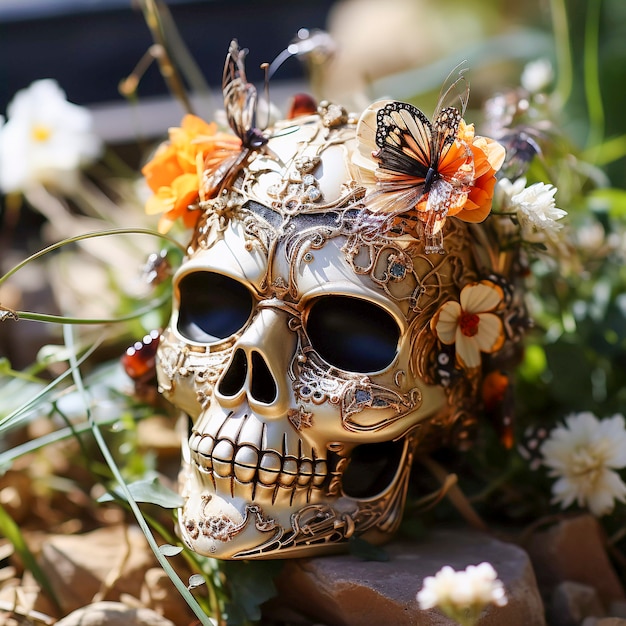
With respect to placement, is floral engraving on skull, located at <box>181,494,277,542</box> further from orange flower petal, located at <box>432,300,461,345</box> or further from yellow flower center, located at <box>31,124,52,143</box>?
yellow flower center, located at <box>31,124,52,143</box>

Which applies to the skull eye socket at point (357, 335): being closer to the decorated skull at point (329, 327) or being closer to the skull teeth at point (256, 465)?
the decorated skull at point (329, 327)

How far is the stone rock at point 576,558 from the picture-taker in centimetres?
92

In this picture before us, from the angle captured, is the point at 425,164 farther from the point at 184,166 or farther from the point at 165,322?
the point at 165,322

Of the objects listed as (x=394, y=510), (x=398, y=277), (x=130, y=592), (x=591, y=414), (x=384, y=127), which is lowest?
(x=130, y=592)

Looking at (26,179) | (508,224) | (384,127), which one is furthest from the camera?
(26,179)

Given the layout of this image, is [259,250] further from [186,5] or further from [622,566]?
[186,5]

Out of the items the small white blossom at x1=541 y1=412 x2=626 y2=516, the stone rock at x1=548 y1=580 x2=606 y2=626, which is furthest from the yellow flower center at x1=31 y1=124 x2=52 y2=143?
the stone rock at x1=548 y1=580 x2=606 y2=626

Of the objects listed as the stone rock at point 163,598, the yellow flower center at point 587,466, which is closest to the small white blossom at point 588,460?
the yellow flower center at point 587,466

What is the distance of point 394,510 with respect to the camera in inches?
33.5

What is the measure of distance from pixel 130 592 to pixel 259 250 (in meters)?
0.45

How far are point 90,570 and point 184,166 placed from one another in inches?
19.3

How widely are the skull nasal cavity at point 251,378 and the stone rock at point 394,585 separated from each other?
0.62ft

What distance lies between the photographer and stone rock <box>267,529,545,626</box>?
2.59 ft

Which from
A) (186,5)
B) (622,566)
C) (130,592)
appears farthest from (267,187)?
(186,5)
